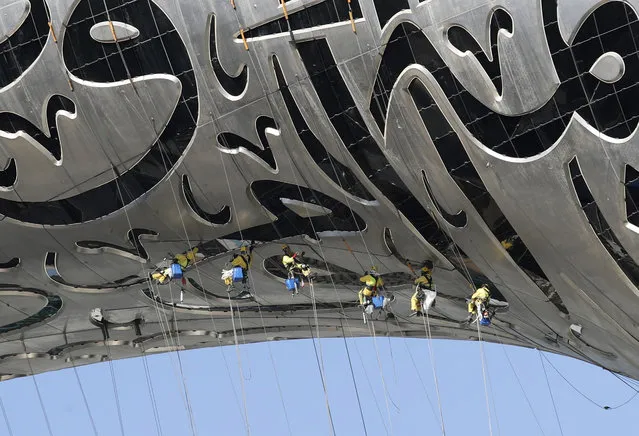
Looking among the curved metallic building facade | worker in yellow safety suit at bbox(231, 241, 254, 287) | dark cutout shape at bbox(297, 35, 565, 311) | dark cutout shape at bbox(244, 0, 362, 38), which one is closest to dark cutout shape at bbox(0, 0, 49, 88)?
the curved metallic building facade

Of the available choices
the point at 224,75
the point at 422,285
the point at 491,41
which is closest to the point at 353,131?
the point at 224,75

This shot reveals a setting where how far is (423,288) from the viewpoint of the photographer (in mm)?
30234

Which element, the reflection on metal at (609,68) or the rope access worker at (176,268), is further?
the rope access worker at (176,268)

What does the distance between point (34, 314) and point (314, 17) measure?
12143 mm

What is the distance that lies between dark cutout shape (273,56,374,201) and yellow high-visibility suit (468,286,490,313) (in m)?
2.96

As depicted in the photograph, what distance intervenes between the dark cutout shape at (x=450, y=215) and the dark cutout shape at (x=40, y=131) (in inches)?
297

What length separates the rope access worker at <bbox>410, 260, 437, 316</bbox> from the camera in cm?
3003

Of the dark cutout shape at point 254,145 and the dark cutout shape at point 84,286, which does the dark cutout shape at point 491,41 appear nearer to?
the dark cutout shape at point 254,145

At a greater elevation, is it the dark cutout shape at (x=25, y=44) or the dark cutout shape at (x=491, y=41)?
the dark cutout shape at (x=25, y=44)

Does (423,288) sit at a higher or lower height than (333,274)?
lower

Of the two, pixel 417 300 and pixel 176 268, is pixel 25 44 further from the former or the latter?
pixel 417 300

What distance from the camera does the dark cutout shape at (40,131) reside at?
2958cm

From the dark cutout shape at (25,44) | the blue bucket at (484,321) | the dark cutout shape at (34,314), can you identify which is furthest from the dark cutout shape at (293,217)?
the dark cutout shape at (34,314)

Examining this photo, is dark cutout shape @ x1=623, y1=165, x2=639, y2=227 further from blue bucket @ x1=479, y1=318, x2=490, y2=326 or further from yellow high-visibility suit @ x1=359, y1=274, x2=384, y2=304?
yellow high-visibility suit @ x1=359, y1=274, x2=384, y2=304
